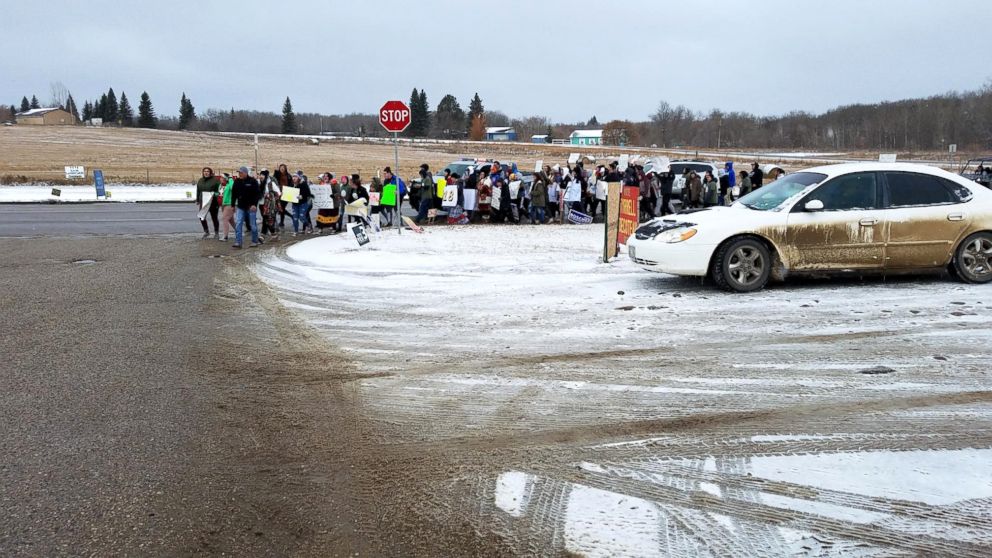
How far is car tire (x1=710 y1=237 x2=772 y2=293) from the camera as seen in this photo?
983 cm

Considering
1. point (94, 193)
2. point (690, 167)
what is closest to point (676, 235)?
point (690, 167)

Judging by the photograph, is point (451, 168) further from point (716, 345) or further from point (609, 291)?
point (716, 345)

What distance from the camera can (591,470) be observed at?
4477 mm

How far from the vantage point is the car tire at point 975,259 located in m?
9.97

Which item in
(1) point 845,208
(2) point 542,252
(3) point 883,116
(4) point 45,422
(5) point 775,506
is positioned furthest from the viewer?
(3) point 883,116

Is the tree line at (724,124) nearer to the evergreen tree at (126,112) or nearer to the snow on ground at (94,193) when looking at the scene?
the evergreen tree at (126,112)

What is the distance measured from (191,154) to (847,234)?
78.5m

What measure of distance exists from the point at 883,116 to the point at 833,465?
148 meters

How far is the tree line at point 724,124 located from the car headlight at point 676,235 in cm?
11872

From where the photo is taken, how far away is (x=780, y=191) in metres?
10.4

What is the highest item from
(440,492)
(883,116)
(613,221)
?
(883,116)

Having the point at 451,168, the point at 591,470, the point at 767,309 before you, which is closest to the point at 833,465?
the point at 591,470

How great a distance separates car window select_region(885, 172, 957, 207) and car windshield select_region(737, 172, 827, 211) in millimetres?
854

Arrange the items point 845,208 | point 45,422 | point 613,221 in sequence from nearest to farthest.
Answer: point 45,422
point 845,208
point 613,221
